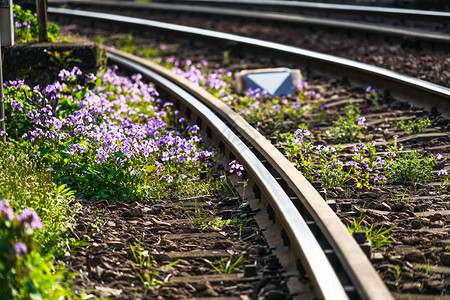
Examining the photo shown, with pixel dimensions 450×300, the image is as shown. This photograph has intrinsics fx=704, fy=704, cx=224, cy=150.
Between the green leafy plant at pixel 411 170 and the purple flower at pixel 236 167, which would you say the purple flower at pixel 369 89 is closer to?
the green leafy plant at pixel 411 170

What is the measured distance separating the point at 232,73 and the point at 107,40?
4.21 metres

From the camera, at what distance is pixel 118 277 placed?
3.95 m

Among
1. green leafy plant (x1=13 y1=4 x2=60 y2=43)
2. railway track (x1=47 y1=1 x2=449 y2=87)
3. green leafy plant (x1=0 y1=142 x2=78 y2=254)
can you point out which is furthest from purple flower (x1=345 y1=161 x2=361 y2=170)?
green leafy plant (x1=13 y1=4 x2=60 y2=43)

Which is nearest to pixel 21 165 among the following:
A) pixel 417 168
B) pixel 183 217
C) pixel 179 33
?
pixel 183 217

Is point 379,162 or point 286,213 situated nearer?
point 286,213

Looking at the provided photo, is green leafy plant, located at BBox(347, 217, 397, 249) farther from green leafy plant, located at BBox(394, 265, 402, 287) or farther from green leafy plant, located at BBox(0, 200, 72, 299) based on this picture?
green leafy plant, located at BBox(0, 200, 72, 299)

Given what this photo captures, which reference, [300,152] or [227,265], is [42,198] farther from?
[300,152]

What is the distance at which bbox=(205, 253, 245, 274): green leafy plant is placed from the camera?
13.3 feet

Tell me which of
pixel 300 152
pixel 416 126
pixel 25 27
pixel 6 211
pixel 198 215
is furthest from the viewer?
pixel 25 27

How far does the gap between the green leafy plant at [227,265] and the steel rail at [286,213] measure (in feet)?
1.09

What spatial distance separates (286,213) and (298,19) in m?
10.4

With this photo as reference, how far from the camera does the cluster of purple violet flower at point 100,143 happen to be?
5.37 metres

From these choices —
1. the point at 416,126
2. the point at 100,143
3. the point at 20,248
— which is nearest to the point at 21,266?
the point at 20,248

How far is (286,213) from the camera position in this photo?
427 centimetres
